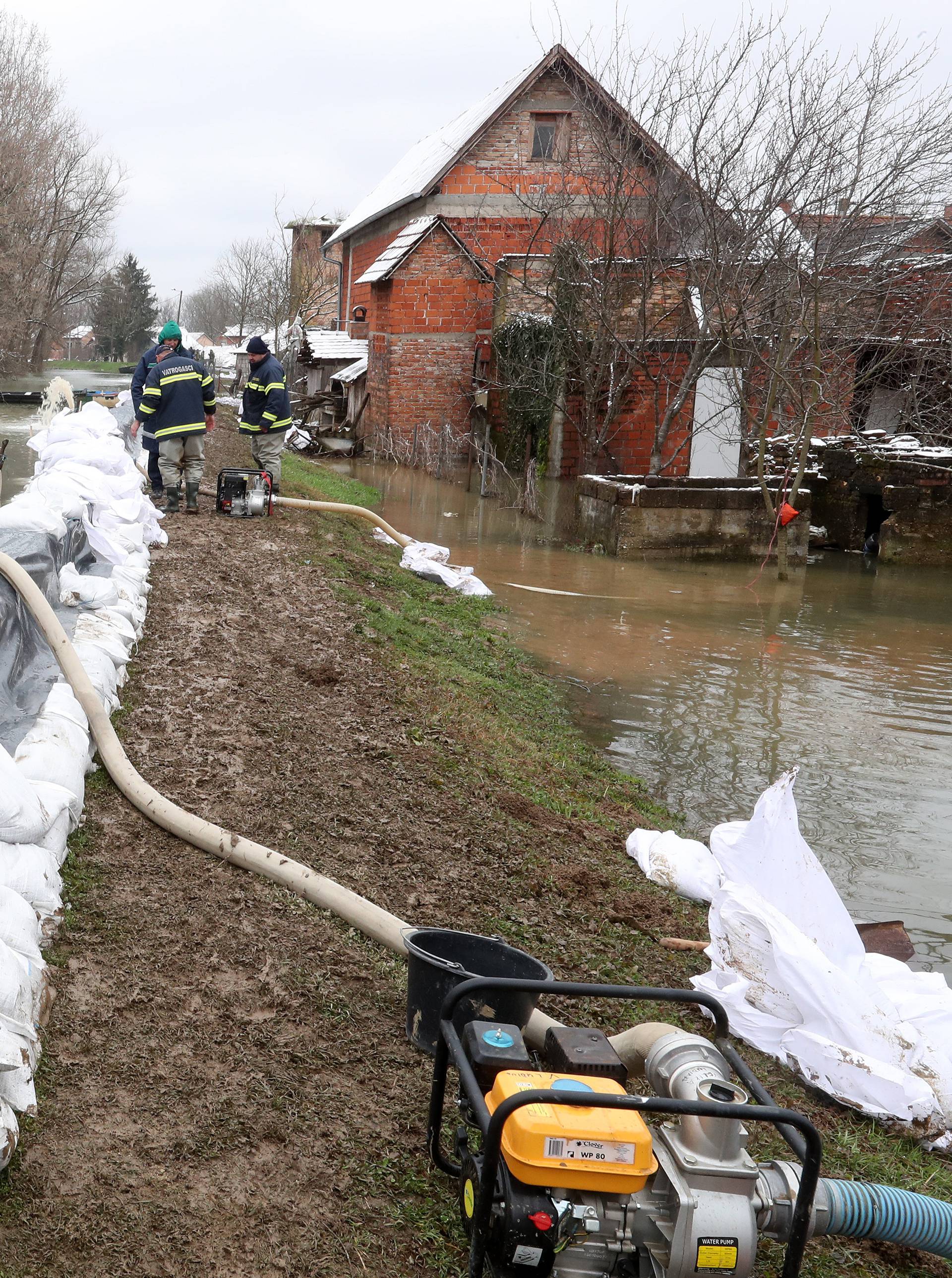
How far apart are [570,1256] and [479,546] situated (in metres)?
12.2

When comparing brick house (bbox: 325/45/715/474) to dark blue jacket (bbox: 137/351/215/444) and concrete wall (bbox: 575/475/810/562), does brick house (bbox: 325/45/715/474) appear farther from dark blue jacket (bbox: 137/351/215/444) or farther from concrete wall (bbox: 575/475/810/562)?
dark blue jacket (bbox: 137/351/215/444)

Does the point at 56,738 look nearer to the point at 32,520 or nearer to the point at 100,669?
the point at 100,669

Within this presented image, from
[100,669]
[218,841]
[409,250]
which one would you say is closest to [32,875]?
[218,841]

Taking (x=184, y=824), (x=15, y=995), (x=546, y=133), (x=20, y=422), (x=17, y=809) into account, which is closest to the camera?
(x=15, y=995)

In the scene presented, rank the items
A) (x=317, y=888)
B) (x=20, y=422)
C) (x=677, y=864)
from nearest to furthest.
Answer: (x=317, y=888) < (x=677, y=864) < (x=20, y=422)

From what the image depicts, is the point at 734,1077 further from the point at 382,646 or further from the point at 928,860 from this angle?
the point at 382,646

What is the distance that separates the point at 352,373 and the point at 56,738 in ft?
74.5

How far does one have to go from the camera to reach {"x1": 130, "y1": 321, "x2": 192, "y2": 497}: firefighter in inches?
406

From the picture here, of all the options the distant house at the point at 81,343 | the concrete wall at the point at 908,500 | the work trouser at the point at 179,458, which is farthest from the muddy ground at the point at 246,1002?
the distant house at the point at 81,343

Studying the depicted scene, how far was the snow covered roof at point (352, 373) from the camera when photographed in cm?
2547

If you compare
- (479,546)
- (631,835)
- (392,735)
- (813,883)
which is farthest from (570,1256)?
(479,546)

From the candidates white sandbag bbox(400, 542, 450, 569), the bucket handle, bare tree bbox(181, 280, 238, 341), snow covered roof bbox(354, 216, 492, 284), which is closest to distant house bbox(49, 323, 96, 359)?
bare tree bbox(181, 280, 238, 341)

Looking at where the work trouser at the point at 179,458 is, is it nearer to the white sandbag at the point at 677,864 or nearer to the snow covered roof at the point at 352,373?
the white sandbag at the point at 677,864

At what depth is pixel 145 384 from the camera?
1026 cm
